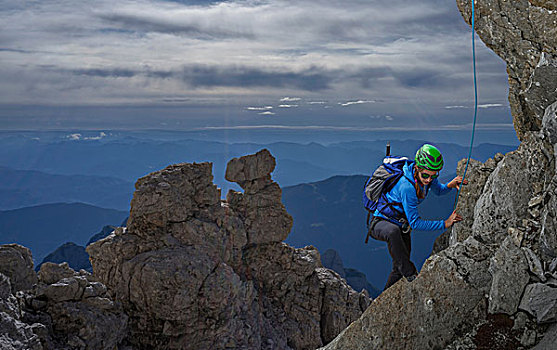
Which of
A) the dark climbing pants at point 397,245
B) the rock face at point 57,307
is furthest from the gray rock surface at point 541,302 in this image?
the rock face at point 57,307

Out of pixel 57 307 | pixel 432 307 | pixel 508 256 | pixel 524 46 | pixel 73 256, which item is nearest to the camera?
pixel 508 256

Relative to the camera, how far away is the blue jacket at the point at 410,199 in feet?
29.3

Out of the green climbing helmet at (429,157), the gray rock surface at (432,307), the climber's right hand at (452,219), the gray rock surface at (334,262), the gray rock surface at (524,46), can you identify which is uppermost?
the gray rock surface at (524,46)

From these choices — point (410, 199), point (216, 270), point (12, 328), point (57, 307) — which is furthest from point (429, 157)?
point (216, 270)

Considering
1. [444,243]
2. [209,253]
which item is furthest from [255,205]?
[444,243]

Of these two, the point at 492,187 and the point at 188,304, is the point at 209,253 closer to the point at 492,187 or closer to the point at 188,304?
the point at 188,304

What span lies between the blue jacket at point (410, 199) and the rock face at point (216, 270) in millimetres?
21809

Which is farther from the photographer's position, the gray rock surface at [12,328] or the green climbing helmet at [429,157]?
the gray rock surface at [12,328]

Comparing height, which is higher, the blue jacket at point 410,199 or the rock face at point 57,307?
the blue jacket at point 410,199

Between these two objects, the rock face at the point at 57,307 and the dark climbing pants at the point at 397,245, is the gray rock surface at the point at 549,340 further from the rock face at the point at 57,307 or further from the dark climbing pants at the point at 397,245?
the rock face at the point at 57,307

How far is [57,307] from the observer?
68.6 feet

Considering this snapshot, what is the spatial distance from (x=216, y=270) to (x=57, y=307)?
1183 centimetres

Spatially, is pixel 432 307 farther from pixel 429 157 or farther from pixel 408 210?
pixel 429 157

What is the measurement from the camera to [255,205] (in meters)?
39.6
